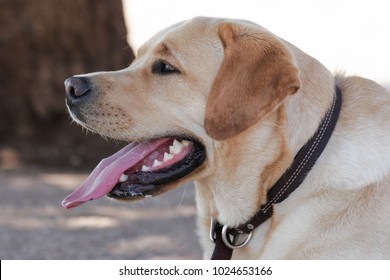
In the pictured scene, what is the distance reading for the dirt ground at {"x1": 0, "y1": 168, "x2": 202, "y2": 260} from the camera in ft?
21.4

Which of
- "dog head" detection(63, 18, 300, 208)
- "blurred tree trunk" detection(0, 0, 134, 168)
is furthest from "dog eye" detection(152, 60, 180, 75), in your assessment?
"blurred tree trunk" detection(0, 0, 134, 168)

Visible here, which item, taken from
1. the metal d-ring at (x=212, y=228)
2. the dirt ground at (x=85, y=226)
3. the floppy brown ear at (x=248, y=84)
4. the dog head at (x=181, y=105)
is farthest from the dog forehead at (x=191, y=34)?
the dirt ground at (x=85, y=226)

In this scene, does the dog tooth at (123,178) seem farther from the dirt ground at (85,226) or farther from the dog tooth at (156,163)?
the dirt ground at (85,226)

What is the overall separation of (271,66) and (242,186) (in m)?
0.64

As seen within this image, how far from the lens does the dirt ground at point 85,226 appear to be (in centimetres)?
654

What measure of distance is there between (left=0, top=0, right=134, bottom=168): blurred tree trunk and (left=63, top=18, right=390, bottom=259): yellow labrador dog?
4419 mm

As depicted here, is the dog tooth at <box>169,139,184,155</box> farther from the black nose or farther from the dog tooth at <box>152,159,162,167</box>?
the black nose

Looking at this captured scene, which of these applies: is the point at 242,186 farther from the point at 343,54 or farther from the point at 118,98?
the point at 343,54

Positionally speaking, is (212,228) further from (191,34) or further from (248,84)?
(191,34)

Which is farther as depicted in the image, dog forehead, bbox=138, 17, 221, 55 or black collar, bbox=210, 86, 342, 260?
dog forehead, bbox=138, 17, 221, 55

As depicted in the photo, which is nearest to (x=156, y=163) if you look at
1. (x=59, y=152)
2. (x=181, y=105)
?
(x=181, y=105)

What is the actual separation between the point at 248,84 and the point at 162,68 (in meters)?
0.53

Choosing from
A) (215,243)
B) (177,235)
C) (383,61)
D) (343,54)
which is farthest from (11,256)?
(383,61)

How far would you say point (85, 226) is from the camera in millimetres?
7152
